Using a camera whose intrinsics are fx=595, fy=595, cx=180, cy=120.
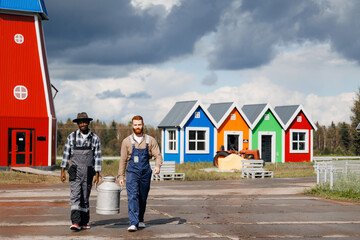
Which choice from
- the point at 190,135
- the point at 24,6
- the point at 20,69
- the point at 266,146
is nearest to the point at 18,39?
the point at 20,69

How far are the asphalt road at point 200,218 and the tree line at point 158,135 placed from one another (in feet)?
135

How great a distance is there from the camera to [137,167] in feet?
34.3

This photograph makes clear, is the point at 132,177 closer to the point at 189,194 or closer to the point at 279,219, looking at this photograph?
the point at 279,219

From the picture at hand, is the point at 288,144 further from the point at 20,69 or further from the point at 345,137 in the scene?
the point at 345,137

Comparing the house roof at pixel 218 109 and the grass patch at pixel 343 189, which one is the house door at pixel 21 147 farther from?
the grass patch at pixel 343 189

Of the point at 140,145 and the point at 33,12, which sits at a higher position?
the point at 33,12

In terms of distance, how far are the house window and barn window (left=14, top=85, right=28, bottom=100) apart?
12464 millimetres

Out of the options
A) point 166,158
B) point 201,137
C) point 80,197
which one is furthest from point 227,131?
point 80,197

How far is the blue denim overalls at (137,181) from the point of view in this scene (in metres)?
10.4

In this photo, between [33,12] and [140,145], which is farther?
[33,12]

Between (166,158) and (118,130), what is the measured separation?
24.1 metres

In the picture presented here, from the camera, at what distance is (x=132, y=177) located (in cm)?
1046

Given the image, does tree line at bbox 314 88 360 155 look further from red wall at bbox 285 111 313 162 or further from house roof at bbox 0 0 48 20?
house roof at bbox 0 0 48 20

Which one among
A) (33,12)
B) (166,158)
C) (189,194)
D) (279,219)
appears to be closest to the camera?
(279,219)
